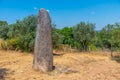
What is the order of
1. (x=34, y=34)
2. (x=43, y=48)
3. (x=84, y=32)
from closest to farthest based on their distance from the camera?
(x=43, y=48) → (x=34, y=34) → (x=84, y=32)

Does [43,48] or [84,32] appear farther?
[84,32]

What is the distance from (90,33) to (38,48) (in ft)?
42.2

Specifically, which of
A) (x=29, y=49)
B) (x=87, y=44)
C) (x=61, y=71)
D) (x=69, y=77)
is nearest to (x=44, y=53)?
(x=61, y=71)

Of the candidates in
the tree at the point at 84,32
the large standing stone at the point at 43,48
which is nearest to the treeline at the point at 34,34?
the tree at the point at 84,32

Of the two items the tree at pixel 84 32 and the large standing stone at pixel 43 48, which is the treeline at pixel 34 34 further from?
the large standing stone at pixel 43 48

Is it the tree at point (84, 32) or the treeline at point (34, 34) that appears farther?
the tree at point (84, 32)

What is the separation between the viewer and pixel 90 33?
886 inches

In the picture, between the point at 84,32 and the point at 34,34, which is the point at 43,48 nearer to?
the point at 34,34

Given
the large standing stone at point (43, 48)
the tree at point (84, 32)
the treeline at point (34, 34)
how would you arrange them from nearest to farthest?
the large standing stone at point (43, 48)
the treeline at point (34, 34)
the tree at point (84, 32)

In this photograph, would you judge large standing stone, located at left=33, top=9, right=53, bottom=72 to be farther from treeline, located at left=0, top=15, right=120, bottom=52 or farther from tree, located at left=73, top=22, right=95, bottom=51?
tree, located at left=73, top=22, right=95, bottom=51

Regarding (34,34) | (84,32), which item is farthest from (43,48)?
(84,32)

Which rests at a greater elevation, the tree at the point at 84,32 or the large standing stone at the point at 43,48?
the tree at the point at 84,32

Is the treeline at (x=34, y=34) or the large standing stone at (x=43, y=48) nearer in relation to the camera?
the large standing stone at (x=43, y=48)

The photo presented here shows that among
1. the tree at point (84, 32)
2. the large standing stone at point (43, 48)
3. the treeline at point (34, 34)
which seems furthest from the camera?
the tree at point (84, 32)
